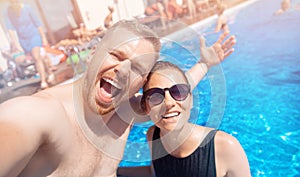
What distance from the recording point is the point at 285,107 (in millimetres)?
3916

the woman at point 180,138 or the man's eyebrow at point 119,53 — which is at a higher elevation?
the man's eyebrow at point 119,53

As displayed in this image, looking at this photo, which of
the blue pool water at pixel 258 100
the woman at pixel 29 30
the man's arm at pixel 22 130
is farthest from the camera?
the woman at pixel 29 30

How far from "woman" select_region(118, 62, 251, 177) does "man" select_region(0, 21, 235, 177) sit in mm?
102

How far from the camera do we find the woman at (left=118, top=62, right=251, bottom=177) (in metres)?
1.28

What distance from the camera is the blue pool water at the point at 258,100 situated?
154cm

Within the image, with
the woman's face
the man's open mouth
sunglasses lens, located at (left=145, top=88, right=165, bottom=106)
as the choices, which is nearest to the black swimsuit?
the woman's face

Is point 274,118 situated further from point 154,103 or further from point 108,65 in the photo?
point 108,65

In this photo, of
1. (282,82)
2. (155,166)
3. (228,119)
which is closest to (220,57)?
(155,166)

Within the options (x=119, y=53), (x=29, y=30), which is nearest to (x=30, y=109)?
(x=119, y=53)

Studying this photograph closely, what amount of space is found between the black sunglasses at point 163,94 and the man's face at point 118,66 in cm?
9

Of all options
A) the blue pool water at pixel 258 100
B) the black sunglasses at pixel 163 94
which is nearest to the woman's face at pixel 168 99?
the black sunglasses at pixel 163 94

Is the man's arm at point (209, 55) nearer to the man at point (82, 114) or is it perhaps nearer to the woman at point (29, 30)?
the man at point (82, 114)

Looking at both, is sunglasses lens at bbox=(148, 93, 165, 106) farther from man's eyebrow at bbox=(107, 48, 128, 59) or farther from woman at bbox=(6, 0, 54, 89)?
woman at bbox=(6, 0, 54, 89)

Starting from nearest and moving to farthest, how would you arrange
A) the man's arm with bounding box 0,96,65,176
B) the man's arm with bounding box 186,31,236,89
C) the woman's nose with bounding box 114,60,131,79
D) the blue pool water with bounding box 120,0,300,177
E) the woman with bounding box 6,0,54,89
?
the man's arm with bounding box 0,96,65,176 < the woman's nose with bounding box 114,60,131,79 < the blue pool water with bounding box 120,0,300,177 < the man's arm with bounding box 186,31,236,89 < the woman with bounding box 6,0,54,89
